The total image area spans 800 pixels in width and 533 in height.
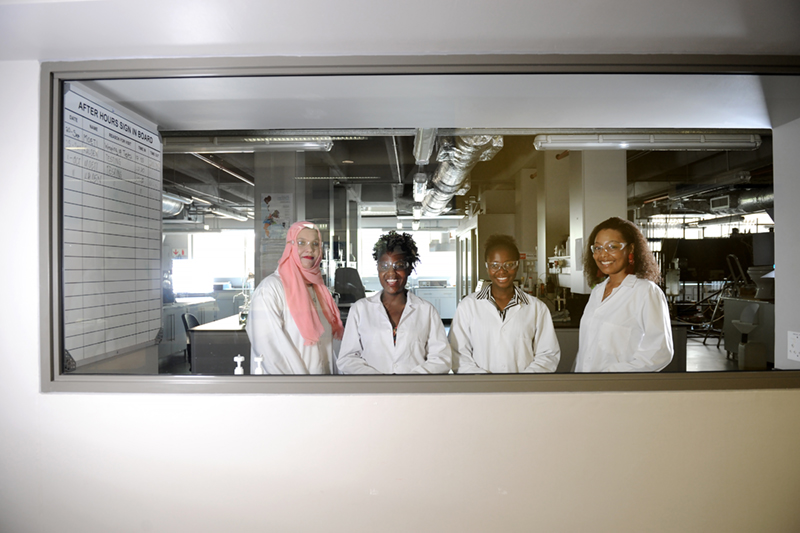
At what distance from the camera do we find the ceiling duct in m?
2.16

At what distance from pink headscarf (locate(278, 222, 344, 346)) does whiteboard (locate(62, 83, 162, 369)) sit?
2.30 feet

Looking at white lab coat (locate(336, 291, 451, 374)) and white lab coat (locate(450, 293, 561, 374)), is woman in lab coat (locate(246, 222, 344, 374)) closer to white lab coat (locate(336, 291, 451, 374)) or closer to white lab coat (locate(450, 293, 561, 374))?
white lab coat (locate(336, 291, 451, 374))

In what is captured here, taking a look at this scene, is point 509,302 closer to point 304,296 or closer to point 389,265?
point 389,265

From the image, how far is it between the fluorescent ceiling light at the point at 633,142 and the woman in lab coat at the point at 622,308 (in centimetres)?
59

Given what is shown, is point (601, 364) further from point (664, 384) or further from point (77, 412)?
point (77, 412)

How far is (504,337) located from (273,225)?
131cm

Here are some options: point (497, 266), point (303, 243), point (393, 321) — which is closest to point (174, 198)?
point (303, 243)

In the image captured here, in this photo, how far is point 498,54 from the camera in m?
1.68

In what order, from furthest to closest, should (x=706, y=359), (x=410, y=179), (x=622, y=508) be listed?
1. (x=410, y=179)
2. (x=706, y=359)
3. (x=622, y=508)

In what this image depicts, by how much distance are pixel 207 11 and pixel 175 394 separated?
1.45 m

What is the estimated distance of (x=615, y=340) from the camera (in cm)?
192

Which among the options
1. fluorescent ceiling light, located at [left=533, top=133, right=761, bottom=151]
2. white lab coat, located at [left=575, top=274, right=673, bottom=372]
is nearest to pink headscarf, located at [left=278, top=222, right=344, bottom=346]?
white lab coat, located at [left=575, top=274, right=673, bottom=372]

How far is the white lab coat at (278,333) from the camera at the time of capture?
1.92 metres

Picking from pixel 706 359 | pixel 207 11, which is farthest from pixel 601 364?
pixel 207 11
